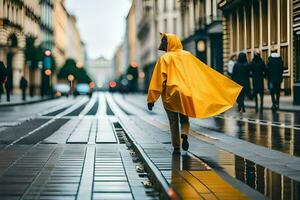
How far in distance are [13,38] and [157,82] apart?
56.4 m

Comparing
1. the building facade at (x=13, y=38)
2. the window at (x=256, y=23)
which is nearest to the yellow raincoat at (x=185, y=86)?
the window at (x=256, y=23)

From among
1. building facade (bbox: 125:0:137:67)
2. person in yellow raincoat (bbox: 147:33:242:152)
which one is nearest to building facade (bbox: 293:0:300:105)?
person in yellow raincoat (bbox: 147:33:242:152)

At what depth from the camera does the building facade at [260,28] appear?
32.2m

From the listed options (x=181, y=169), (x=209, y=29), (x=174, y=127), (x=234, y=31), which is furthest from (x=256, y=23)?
(x=181, y=169)

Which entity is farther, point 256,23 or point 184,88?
point 256,23

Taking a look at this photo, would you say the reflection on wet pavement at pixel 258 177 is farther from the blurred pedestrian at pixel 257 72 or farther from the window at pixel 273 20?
the window at pixel 273 20

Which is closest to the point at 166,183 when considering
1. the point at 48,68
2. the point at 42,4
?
the point at 48,68

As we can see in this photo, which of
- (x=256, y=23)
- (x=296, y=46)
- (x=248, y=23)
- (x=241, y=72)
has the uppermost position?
(x=248, y=23)

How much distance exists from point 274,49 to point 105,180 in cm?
2853

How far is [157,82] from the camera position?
359 inches

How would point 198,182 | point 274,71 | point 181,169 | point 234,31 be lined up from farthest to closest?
point 234,31
point 274,71
point 181,169
point 198,182

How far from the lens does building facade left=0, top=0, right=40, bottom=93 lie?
195ft

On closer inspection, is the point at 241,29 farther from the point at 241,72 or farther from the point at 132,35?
the point at 132,35

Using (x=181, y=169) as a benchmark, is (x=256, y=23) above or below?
above
